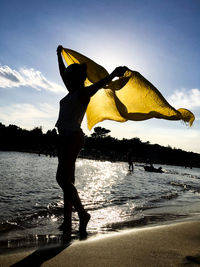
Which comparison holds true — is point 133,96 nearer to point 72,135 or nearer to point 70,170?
point 72,135

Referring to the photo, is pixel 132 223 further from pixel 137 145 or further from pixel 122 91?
pixel 137 145

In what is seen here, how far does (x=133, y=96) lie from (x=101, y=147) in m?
79.5

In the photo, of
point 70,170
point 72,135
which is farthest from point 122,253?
point 72,135

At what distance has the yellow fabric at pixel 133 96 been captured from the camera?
Answer: 125 inches

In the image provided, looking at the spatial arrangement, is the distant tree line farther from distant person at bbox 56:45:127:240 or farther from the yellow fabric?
distant person at bbox 56:45:127:240

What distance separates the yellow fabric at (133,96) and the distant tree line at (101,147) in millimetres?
51234

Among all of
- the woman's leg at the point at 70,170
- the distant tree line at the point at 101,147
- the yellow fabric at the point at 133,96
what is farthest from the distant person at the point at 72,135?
the distant tree line at the point at 101,147

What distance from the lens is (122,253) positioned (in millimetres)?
1707

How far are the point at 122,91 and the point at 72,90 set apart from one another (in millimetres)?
1155

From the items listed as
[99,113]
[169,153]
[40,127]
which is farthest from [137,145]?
[99,113]

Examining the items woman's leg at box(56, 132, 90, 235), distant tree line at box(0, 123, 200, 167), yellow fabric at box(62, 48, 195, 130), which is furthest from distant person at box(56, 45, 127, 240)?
distant tree line at box(0, 123, 200, 167)

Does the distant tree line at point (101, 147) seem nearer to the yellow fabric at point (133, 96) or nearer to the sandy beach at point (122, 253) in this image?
the yellow fabric at point (133, 96)

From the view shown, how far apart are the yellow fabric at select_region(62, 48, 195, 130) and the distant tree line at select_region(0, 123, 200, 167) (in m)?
51.2

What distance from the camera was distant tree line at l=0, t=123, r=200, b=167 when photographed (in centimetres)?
6794
